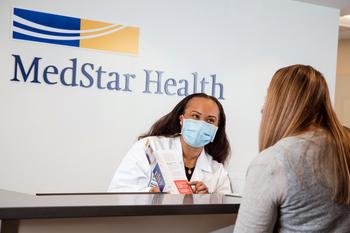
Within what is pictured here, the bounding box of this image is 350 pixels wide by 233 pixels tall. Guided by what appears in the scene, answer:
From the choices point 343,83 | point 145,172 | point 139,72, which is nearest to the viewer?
point 145,172

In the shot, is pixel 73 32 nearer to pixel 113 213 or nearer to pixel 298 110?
pixel 113 213

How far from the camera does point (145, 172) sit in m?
2.76

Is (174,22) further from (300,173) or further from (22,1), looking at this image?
(300,173)

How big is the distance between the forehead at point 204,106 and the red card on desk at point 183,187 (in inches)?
38.1

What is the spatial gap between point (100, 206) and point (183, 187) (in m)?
0.95

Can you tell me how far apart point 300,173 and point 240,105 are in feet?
10.7

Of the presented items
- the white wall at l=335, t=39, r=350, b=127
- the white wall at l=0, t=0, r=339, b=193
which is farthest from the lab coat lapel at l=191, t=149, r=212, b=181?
the white wall at l=335, t=39, r=350, b=127

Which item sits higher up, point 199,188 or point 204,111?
point 204,111

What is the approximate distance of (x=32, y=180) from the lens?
3562 millimetres

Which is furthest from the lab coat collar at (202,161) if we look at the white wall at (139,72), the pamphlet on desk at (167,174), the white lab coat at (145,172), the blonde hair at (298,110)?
the blonde hair at (298,110)

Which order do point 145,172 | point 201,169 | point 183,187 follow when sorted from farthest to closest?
point 201,169
point 145,172
point 183,187

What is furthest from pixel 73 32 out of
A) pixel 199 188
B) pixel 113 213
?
pixel 113 213

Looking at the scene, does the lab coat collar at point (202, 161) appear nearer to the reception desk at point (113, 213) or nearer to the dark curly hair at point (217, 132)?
the dark curly hair at point (217, 132)

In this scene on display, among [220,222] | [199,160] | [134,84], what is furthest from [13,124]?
[220,222]
